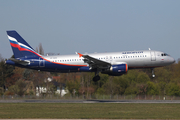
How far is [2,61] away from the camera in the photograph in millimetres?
80625

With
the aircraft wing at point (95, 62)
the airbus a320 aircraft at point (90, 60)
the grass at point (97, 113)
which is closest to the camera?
the grass at point (97, 113)

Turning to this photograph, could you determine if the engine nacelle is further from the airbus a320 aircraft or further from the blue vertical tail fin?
the blue vertical tail fin

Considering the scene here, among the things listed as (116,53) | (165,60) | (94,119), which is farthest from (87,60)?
(94,119)

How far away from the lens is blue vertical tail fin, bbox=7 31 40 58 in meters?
45.5

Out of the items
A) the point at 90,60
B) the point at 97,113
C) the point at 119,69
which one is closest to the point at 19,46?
the point at 90,60

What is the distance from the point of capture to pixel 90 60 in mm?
42469

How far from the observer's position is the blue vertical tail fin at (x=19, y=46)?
45.5 meters

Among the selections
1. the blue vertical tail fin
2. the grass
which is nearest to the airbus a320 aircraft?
the blue vertical tail fin

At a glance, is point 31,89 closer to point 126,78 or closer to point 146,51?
point 126,78

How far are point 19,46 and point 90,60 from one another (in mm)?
12658

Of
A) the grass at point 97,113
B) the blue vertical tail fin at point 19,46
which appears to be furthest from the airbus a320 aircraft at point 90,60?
the grass at point 97,113

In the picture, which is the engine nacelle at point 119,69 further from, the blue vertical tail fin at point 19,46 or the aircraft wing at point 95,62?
the blue vertical tail fin at point 19,46

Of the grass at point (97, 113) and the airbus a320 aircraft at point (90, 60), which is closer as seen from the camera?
the grass at point (97, 113)

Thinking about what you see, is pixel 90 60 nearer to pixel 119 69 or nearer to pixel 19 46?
pixel 119 69
